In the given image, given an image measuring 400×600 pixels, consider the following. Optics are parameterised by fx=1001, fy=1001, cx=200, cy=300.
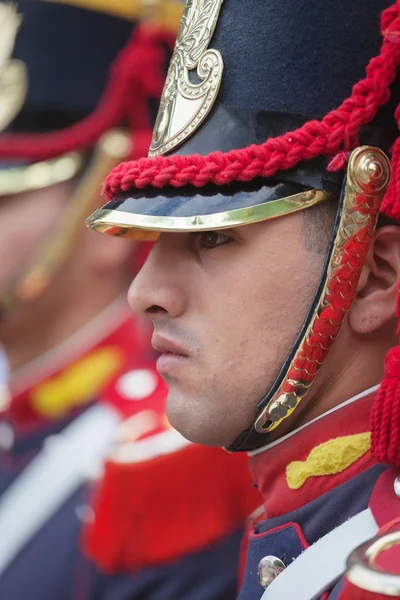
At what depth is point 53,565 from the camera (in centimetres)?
306

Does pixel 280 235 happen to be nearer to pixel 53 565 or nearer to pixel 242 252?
pixel 242 252

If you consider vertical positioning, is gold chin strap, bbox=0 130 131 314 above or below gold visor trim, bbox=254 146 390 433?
above

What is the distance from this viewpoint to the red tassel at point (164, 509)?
2.76 meters

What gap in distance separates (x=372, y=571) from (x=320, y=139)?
70 cm

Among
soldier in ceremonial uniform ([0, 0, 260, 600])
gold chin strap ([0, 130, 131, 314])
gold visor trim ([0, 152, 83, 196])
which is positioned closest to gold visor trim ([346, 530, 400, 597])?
soldier in ceremonial uniform ([0, 0, 260, 600])

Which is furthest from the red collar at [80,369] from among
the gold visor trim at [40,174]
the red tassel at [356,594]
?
the red tassel at [356,594]

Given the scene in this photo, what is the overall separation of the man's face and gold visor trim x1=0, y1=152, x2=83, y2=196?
6.30ft

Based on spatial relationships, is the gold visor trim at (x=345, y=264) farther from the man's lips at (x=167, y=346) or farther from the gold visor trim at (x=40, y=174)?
the gold visor trim at (x=40, y=174)

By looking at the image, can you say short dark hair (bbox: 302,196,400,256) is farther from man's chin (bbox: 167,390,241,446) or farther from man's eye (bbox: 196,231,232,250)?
man's chin (bbox: 167,390,241,446)

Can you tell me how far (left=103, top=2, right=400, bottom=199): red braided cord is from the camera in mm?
1558

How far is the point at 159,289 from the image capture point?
5.45ft

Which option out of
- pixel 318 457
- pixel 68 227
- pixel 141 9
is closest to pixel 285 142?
pixel 318 457

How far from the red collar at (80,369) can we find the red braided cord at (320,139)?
1.89 metres

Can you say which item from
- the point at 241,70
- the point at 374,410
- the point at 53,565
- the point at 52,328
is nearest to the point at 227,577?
the point at 53,565
